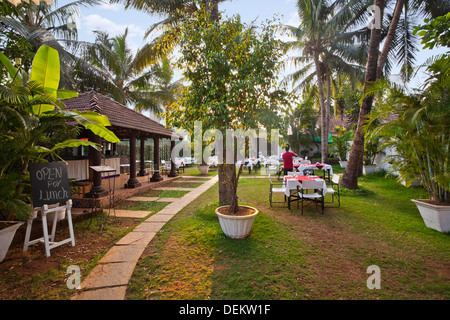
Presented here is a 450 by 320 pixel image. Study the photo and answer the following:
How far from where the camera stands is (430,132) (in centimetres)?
509

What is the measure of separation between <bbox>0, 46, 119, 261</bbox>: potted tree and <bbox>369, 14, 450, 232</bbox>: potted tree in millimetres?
6938

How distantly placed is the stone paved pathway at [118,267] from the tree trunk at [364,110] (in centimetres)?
789

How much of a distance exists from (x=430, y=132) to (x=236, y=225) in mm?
4994

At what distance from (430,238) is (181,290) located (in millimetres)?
5178

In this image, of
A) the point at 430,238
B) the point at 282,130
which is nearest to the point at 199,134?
the point at 282,130

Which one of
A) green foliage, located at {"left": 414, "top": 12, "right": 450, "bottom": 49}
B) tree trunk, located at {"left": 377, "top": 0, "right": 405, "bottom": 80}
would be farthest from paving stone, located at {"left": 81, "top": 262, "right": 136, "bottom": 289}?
tree trunk, located at {"left": 377, "top": 0, "right": 405, "bottom": 80}

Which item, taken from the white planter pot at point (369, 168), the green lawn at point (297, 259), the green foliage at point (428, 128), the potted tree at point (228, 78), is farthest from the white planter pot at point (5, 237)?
the white planter pot at point (369, 168)

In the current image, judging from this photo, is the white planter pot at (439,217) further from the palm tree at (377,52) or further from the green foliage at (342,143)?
the green foliage at (342,143)

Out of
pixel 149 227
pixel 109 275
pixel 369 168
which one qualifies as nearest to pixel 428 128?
pixel 149 227

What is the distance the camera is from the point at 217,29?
435 centimetres

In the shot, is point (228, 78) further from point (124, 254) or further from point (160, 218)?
point (160, 218)

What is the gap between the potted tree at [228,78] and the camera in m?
4.07

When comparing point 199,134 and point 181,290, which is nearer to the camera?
point 181,290
